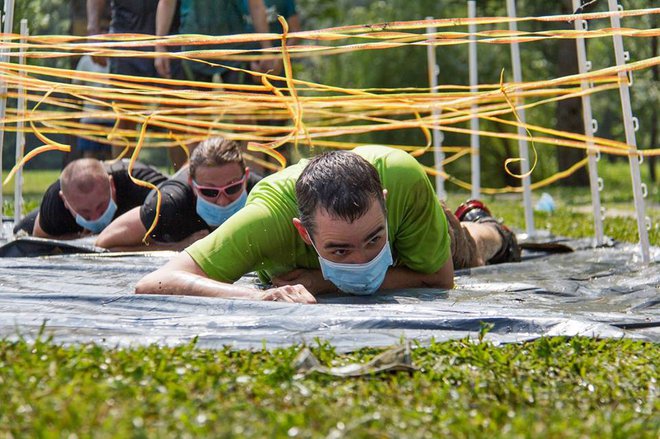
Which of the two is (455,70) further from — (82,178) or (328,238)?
(328,238)

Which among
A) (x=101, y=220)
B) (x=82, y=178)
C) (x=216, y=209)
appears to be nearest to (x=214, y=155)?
(x=216, y=209)

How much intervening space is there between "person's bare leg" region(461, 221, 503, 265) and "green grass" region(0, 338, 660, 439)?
108 inches

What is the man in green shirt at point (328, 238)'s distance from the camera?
413 cm

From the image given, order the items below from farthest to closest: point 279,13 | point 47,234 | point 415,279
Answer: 1. point 279,13
2. point 47,234
3. point 415,279

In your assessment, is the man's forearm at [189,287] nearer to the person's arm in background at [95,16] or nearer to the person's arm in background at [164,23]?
the person's arm in background at [164,23]

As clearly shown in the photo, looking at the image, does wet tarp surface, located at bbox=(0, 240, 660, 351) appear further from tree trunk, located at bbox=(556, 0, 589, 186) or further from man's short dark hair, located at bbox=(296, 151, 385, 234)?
tree trunk, located at bbox=(556, 0, 589, 186)

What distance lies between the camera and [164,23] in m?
8.62

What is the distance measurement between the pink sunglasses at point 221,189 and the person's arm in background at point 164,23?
2.62 m

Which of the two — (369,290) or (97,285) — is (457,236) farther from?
(97,285)

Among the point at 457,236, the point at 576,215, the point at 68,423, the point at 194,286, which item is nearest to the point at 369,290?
the point at 194,286

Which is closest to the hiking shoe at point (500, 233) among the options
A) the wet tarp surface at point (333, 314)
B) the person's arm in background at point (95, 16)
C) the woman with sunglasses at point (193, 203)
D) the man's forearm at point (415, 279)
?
the wet tarp surface at point (333, 314)

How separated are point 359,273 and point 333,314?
1.94ft

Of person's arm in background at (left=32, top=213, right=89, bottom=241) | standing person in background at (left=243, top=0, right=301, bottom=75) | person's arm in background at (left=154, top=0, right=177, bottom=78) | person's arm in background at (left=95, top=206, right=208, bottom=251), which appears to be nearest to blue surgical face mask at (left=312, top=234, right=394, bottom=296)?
person's arm in background at (left=95, top=206, right=208, bottom=251)

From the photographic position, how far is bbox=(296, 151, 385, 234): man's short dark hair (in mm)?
4070
